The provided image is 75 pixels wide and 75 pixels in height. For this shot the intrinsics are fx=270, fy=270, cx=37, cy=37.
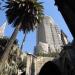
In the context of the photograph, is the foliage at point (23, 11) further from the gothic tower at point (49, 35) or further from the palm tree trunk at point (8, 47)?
the gothic tower at point (49, 35)

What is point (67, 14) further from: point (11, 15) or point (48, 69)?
point (11, 15)

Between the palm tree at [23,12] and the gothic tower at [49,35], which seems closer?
the palm tree at [23,12]

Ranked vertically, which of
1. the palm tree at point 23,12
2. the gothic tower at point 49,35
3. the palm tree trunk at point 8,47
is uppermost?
the gothic tower at point 49,35

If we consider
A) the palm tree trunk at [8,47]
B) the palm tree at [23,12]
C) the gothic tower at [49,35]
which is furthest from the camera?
the gothic tower at [49,35]

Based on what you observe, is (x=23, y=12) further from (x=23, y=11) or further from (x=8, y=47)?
(x=8, y=47)

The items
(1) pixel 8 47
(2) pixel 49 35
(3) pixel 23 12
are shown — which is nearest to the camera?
(1) pixel 8 47

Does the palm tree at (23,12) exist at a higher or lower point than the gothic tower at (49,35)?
lower

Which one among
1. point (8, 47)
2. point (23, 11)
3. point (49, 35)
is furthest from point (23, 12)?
point (49, 35)

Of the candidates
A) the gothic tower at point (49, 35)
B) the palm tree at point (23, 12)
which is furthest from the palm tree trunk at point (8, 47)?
the gothic tower at point (49, 35)

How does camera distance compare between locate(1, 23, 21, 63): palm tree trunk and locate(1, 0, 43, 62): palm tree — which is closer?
locate(1, 23, 21, 63): palm tree trunk

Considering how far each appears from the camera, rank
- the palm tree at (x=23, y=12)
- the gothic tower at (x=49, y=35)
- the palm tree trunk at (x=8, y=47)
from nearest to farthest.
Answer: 1. the palm tree trunk at (x=8, y=47)
2. the palm tree at (x=23, y=12)
3. the gothic tower at (x=49, y=35)

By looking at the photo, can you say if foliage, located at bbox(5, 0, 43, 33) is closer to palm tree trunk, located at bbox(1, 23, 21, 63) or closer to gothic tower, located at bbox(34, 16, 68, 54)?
palm tree trunk, located at bbox(1, 23, 21, 63)

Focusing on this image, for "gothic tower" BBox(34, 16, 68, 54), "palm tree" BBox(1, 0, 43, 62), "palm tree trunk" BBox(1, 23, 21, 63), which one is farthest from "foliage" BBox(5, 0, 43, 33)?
"gothic tower" BBox(34, 16, 68, 54)

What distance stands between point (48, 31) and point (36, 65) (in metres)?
69.3
